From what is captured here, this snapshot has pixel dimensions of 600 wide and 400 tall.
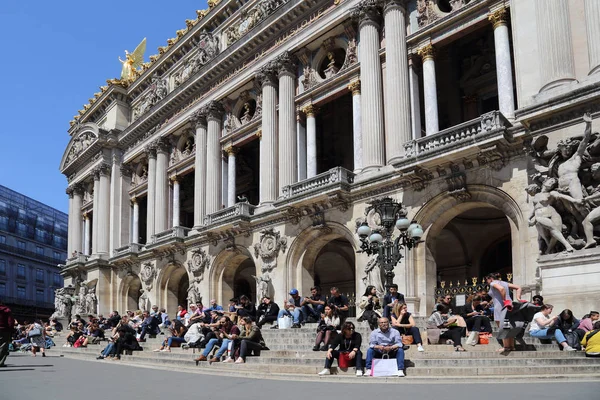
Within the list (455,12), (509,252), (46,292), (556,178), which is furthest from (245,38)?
(46,292)

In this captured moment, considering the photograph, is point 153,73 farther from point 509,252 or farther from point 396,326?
point 396,326

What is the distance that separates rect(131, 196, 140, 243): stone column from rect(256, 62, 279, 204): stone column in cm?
1417

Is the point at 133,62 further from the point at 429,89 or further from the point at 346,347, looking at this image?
the point at 346,347

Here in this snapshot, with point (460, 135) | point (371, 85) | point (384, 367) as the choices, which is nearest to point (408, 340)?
point (384, 367)

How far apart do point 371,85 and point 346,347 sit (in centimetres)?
1364

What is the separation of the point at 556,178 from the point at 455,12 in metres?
8.33

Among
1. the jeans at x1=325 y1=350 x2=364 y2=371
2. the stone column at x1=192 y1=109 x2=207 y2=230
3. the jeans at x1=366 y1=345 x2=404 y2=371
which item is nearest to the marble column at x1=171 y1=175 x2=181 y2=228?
the stone column at x1=192 y1=109 x2=207 y2=230

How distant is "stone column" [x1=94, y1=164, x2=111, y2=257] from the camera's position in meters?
40.4

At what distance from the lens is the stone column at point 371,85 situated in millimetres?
23250

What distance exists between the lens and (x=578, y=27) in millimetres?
18203

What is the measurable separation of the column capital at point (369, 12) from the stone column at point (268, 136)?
5.31m

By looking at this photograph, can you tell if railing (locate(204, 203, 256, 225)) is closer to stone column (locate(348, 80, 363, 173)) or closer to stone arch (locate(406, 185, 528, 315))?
stone column (locate(348, 80, 363, 173))

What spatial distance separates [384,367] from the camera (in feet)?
37.8

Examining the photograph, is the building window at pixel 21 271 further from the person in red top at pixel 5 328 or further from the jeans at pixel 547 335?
the jeans at pixel 547 335
